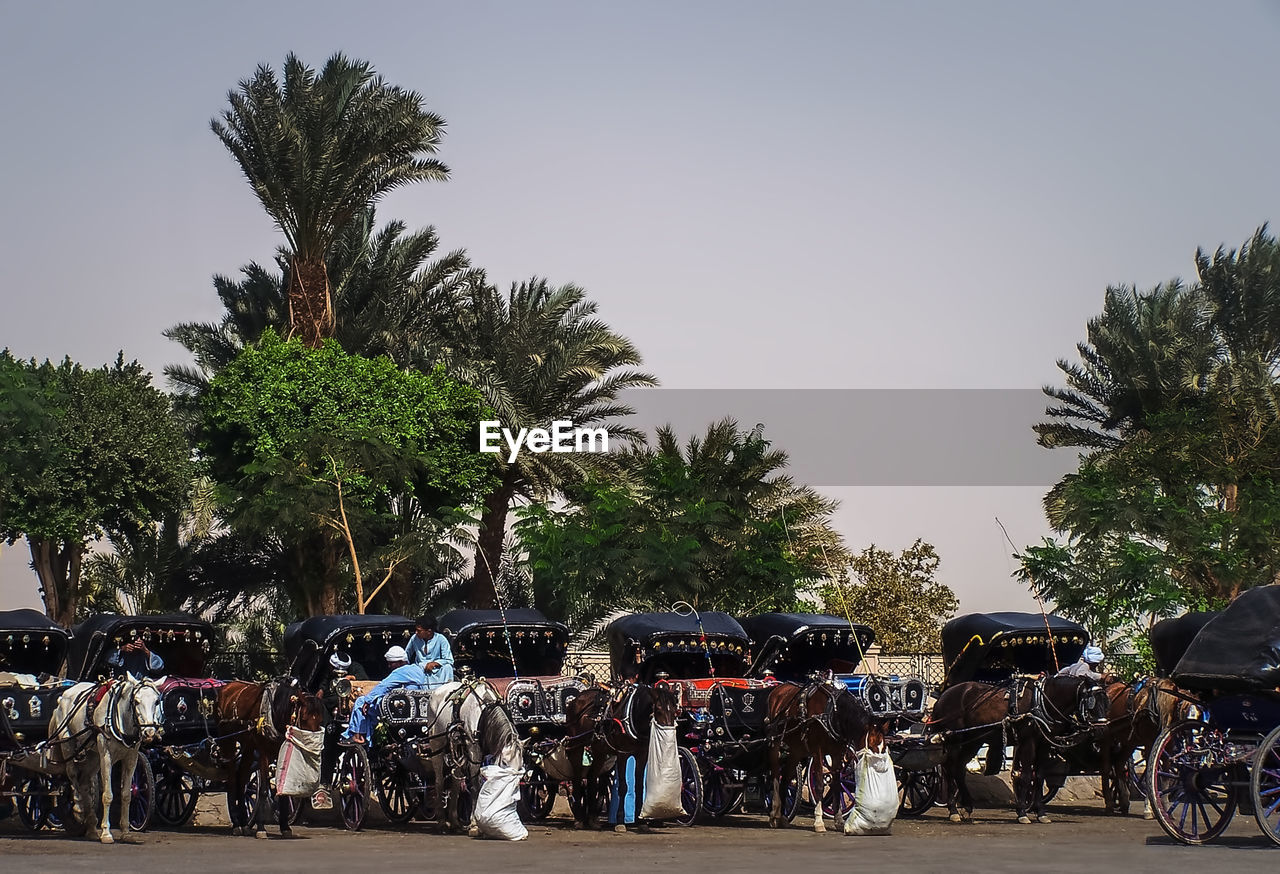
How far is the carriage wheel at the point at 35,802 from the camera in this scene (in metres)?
15.5

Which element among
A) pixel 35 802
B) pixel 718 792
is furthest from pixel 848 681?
pixel 35 802

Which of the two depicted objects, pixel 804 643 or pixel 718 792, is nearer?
pixel 718 792

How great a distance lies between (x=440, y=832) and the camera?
1600cm

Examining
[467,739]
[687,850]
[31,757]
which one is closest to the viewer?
[687,850]

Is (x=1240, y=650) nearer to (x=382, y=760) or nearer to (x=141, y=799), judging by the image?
(x=382, y=760)

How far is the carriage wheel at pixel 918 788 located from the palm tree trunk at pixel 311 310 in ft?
80.8

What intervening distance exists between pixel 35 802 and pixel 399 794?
3678mm

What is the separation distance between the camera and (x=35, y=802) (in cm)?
1617

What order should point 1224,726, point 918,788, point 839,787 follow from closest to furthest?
point 1224,726, point 839,787, point 918,788

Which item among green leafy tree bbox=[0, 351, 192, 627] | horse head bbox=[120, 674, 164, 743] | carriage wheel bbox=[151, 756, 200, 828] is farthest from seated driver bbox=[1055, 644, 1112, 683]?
green leafy tree bbox=[0, 351, 192, 627]

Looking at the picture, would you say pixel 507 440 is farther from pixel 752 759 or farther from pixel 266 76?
pixel 752 759

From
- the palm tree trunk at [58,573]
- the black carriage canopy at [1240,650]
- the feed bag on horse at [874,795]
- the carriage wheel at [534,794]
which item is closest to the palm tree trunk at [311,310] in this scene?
the palm tree trunk at [58,573]

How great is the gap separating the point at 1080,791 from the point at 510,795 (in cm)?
859

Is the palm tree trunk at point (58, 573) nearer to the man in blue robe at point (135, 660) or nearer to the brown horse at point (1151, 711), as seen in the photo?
the man in blue robe at point (135, 660)
